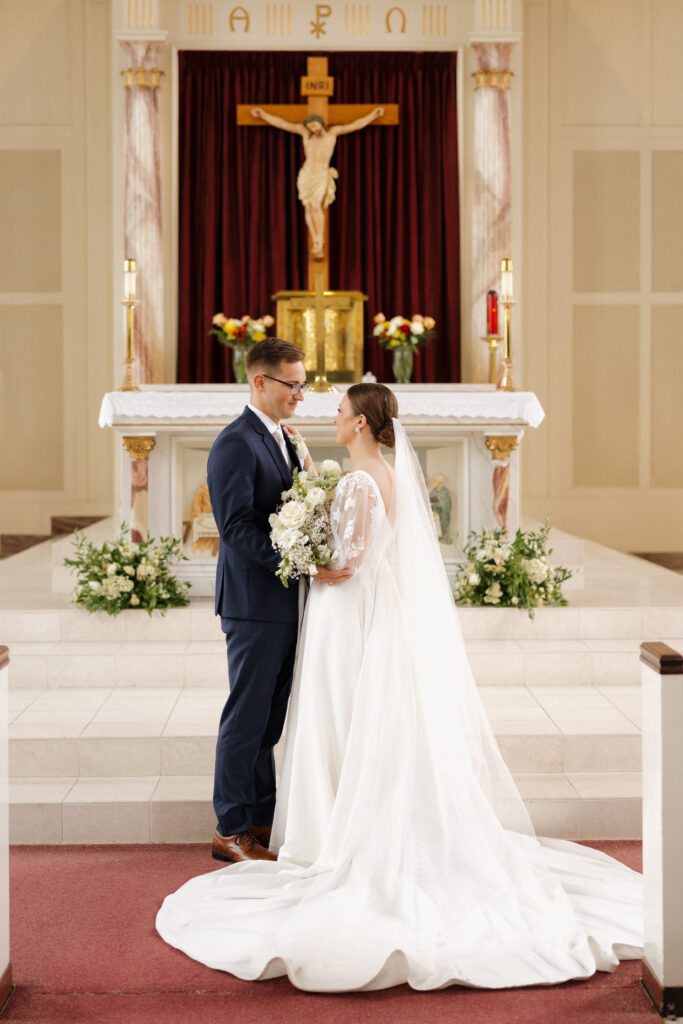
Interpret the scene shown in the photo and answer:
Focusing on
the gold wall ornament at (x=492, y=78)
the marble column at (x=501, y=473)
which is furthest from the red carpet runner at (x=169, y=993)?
the gold wall ornament at (x=492, y=78)

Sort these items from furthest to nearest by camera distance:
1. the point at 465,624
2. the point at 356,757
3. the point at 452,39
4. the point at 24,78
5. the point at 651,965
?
the point at 24,78
the point at 452,39
the point at 465,624
the point at 356,757
the point at 651,965

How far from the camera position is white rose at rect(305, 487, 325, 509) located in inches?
149

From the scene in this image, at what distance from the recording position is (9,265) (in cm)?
1089

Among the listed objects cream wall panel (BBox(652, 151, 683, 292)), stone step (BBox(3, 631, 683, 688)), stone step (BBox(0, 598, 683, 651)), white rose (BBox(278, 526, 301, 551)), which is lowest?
stone step (BBox(3, 631, 683, 688))

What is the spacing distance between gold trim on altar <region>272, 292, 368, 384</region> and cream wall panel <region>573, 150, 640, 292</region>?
9.89 ft

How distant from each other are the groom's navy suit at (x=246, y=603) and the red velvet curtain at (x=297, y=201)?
612 centimetres

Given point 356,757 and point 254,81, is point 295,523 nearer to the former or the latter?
point 356,757

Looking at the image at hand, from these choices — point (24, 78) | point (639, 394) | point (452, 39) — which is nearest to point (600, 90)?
point (452, 39)

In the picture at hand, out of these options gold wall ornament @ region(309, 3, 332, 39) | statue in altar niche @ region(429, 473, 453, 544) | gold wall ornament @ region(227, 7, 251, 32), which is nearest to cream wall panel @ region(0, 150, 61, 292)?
gold wall ornament @ region(227, 7, 251, 32)

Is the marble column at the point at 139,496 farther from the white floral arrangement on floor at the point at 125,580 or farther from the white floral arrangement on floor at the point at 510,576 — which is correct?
the white floral arrangement on floor at the point at 510,576

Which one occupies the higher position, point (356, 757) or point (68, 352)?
point (68, 352)

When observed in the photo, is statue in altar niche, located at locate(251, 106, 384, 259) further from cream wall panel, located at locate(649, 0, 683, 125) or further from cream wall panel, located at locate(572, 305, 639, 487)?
cream wall panel, located at locate(649, 0, 683, 125)

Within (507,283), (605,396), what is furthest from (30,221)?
(605,396)

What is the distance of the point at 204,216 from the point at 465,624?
17.9 ft
